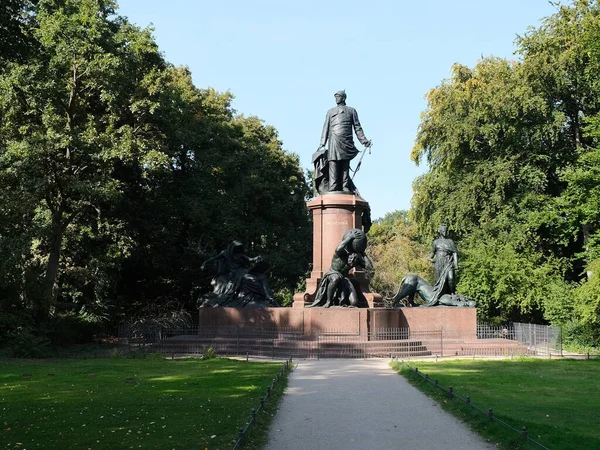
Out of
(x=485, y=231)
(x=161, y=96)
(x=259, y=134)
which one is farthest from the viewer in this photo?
(x=259, y=134)

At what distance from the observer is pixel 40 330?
24875 mm

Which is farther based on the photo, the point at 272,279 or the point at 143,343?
the point at 272,279

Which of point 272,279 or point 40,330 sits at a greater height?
point 272,279

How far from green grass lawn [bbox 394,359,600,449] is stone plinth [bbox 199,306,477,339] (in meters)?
3.57

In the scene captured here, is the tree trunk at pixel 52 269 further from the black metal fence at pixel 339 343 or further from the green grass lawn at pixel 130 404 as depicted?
the green grass lawn at pixel 130 404

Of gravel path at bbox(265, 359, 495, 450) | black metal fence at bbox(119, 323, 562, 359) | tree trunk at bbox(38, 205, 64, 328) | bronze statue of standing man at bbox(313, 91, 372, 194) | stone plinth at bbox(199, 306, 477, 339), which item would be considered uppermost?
bronze statue of standing man at bbox(313, 91, 372, 194)

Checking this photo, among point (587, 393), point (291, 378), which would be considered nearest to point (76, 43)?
point (291, 378)

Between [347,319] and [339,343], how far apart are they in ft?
4.52

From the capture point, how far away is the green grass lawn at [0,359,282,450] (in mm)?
8383

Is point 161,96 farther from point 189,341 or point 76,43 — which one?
point 189,341

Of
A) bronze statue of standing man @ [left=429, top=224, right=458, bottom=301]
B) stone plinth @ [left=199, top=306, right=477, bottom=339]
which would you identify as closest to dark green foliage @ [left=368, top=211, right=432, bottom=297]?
bronze statue of standing man @ [left=429, top=224, right=458, bottom=301]

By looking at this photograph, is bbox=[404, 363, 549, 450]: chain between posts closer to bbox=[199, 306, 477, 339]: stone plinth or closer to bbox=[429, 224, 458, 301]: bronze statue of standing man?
bbox=[199, 306, 477, 339]: stone plinth

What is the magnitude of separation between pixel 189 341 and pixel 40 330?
6572 millimetres

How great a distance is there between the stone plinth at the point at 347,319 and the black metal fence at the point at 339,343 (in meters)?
0.19
